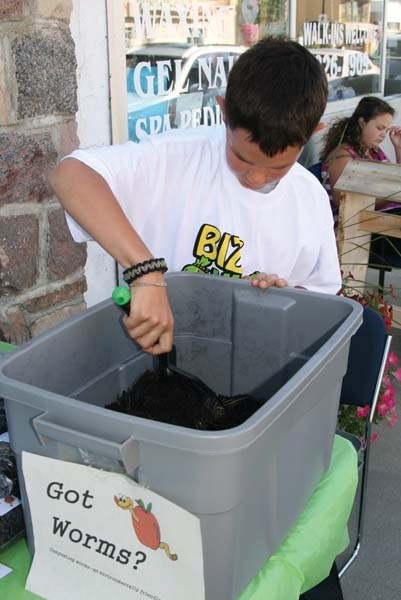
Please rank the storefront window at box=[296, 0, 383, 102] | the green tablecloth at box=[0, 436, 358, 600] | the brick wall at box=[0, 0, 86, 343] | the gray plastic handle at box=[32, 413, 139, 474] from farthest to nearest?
the storefront window at box=[296, 0, 383, 102]
the brick wall at box=[0, 0, 86, 343]
the green tablecloth at box=[0, 436, 358, 600]
the gray plastic handle at box=[32, 413, 139, 474]

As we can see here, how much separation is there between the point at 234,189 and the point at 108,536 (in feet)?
2.62

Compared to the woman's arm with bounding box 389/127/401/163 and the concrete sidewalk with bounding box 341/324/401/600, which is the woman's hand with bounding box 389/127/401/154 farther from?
the concrete sidewalk with bounding box 341/324/401/600

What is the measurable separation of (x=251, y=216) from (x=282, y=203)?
71mm

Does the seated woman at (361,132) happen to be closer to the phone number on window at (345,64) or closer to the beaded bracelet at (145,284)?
the phone number on window at (345,64)

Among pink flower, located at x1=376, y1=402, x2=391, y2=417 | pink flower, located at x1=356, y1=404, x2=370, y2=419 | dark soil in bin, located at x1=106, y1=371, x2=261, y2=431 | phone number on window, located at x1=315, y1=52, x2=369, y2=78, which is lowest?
pink flower, located at x1=376, y1=402, x2=391, y2=417

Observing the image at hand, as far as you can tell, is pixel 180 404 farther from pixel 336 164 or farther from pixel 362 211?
pixel 336 164

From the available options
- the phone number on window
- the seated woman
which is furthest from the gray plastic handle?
the phone number on window

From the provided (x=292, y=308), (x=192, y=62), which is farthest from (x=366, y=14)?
(x=292, y=308)

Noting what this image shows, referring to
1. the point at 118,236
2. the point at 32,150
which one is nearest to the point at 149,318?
the point at 118,236

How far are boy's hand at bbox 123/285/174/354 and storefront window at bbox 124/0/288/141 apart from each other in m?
1.88

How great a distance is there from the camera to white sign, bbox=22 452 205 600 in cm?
77

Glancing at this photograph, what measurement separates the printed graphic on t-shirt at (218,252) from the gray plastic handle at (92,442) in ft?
2.24

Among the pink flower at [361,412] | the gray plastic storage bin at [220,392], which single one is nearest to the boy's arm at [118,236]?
the gray plastic storage bin at [220,392]

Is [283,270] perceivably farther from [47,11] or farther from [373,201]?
[373,201]
